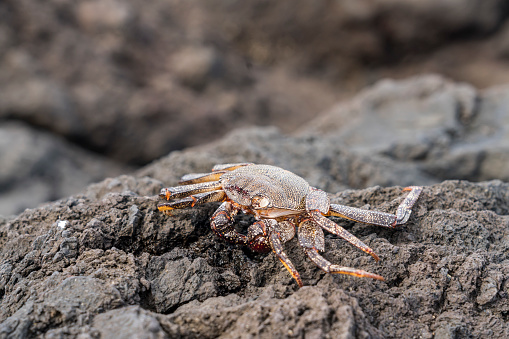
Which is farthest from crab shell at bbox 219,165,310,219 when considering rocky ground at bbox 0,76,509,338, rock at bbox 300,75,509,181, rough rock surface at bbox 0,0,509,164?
rough rock surface at bbox 0,0,509,164

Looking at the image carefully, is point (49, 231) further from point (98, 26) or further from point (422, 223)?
point (98, 26)

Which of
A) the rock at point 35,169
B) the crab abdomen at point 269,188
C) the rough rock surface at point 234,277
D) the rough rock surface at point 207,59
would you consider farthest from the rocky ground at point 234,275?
the rough rock surface at point 207,59

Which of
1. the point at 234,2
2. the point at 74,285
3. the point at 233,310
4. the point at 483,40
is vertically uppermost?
the point at 234,2

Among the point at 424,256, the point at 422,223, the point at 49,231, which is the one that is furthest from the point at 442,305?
the point at 49,231

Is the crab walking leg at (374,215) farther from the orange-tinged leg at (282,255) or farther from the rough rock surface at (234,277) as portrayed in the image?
the orange-tinged leg at (282,255)

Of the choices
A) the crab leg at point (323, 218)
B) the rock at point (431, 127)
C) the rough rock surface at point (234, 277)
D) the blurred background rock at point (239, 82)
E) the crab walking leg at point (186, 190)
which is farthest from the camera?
the blurred background rock at point (239, 82)

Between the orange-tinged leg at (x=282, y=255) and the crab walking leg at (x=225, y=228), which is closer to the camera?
the orange-tinged leg at (x=282, y=255)

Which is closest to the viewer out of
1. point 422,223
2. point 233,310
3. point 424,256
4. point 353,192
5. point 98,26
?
point 233,310
